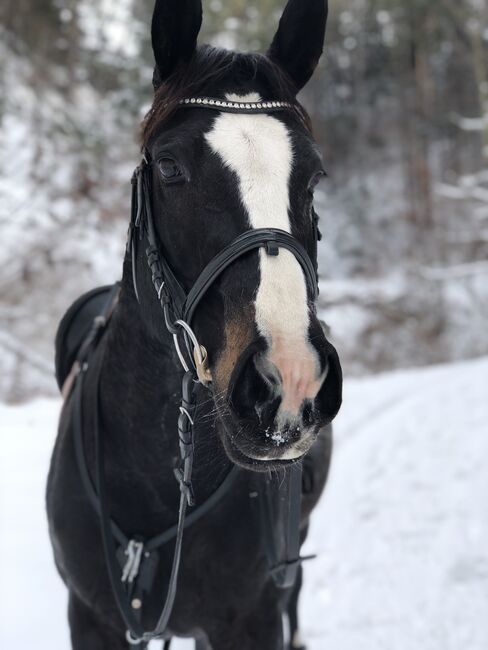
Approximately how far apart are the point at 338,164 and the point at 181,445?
79.3ft

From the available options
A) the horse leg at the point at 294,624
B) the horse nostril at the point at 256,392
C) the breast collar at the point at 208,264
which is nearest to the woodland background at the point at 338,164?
the horse leg at the point at 294,624

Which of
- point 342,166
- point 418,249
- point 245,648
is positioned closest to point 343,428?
point 245,648

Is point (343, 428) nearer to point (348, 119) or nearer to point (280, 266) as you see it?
point (280, 266)

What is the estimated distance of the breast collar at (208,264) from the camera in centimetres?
158

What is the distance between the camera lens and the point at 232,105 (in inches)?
69.7

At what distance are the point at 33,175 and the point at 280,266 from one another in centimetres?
1289

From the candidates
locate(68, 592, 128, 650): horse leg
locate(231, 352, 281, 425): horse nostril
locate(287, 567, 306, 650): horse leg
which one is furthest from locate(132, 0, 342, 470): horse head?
locate(287, 567, 306, 650): horse leg

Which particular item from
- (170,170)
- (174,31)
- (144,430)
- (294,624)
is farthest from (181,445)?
(294,624)

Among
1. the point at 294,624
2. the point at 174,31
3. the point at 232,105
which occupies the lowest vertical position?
the point at 294,624

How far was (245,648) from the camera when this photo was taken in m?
2.35

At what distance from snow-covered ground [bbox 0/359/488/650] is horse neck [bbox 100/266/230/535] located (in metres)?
2.37

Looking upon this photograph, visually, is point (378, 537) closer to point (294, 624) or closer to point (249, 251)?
point (294, 624)

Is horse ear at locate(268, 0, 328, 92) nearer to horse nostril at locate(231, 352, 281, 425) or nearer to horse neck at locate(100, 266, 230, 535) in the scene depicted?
horse neck at locate(100, 266, 230, 535)

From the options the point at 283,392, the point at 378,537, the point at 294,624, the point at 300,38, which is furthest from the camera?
the point at 378,537
